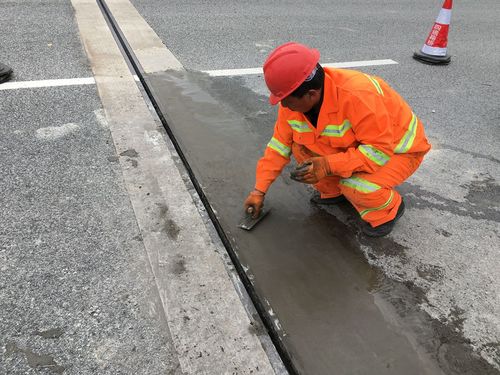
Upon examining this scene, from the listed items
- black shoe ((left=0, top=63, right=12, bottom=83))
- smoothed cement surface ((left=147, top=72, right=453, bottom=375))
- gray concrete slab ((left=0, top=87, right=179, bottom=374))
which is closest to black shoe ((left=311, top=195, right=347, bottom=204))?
smoothed cement surface ((left=147, top=72, right=453, bottom=375))

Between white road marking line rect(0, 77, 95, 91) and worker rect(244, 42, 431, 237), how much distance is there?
2.39 meters

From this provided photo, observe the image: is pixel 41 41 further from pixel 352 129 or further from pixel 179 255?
pixel 352 129

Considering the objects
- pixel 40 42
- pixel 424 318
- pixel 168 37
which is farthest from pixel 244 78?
pixel 424 318

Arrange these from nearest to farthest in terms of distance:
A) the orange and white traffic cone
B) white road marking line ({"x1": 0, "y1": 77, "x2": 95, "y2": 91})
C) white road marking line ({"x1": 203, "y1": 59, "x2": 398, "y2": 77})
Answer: white road marking line ({"x1": 0, "y1": 77, "x2": 95, "y2": 91}) → white road marking line ({"x1": 203, "y1": 59, "x2": 398, "y2": 77}) → the orange and white traffic cone

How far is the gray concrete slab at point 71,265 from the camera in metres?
1.73

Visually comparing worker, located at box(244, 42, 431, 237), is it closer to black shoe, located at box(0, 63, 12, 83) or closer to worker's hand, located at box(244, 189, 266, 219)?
worker's hand, located at box(244, 189, 266, 219)

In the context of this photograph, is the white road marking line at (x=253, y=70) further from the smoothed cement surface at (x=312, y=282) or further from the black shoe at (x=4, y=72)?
the black shoe at (x=4, y=72)

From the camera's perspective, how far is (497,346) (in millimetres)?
1856

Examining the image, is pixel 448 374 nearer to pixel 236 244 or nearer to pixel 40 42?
pixel 236 244

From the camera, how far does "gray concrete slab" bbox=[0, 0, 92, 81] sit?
4113 mm

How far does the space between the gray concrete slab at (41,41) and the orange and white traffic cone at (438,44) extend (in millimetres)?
3897

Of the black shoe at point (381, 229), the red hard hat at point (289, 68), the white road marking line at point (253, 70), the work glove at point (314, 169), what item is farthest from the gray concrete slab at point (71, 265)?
the white road marking line at point (253, 70)

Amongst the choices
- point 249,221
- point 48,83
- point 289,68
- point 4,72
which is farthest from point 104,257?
point 4,72

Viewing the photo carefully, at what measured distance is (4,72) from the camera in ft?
12.6
